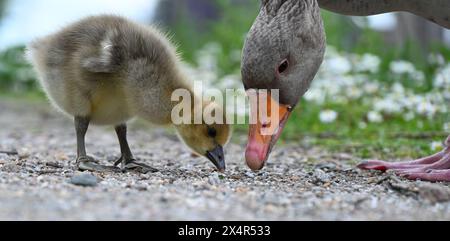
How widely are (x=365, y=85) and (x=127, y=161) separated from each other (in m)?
4.64

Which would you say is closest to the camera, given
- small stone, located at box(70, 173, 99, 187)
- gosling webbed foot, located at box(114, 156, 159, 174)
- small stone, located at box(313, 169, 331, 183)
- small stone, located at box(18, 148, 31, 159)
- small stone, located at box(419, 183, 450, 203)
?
small stone, located at box(419, 183, 450, 203)

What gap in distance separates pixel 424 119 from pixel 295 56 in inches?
148

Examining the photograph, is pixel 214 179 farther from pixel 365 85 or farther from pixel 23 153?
pixel 365 85

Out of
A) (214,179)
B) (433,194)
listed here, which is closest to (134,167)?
(214,179)

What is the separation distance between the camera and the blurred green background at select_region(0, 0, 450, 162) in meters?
7.67

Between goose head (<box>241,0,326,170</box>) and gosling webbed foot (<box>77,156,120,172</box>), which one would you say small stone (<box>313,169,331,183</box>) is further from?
gosling webbed foot (<box>77,156,120,172</box>)

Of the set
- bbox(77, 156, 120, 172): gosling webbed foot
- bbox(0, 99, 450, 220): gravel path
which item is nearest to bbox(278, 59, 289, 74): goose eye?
bbox(0, 99, 450, 220): gravel path

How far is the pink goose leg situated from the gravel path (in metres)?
0.17

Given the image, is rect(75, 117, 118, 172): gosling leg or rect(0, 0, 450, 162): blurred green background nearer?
rect(75, 117, 118, 172): gosling leg

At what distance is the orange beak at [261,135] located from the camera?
4859 millimetres

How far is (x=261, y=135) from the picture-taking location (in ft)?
16.1

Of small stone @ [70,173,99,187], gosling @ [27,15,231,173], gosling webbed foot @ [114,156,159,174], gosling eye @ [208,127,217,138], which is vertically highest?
gosling @ [27,15,231,173]

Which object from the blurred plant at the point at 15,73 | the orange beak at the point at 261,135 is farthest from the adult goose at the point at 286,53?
the blurred plant at the point at 15,73

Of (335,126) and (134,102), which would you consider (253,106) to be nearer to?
(134,102)
